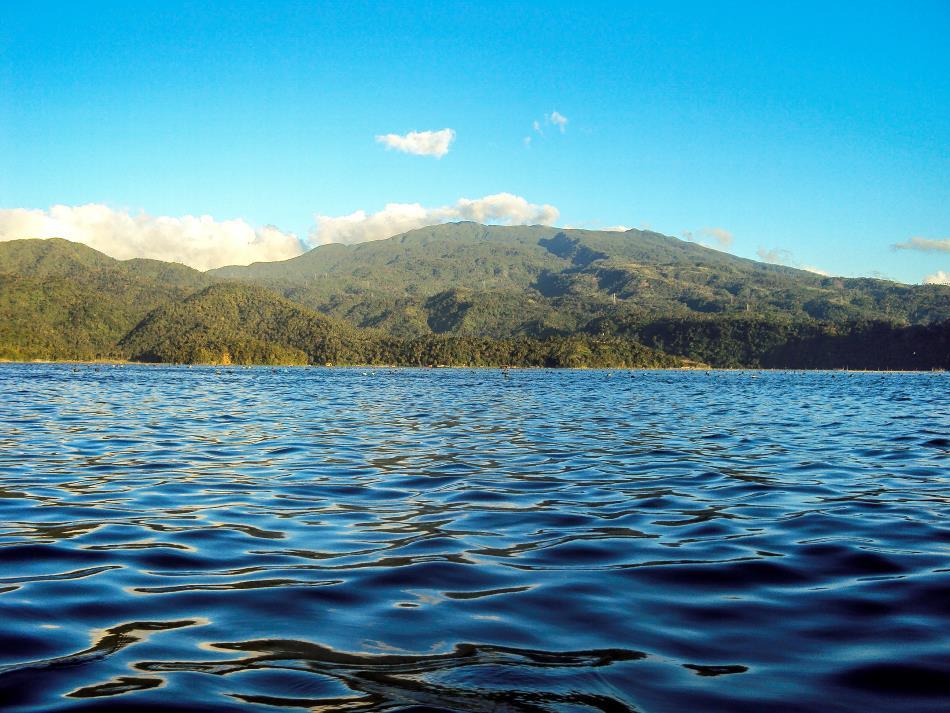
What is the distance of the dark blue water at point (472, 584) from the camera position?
20.6 ft

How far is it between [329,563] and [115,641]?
3597 millimetres

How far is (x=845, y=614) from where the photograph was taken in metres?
8.45

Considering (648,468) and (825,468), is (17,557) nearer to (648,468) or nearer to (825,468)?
(648,468)

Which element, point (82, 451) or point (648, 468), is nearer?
point (648, 468)

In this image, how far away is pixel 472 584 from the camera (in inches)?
378

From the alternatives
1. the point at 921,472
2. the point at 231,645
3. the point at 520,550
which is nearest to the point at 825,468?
the point at 921,472

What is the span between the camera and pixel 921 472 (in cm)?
2080

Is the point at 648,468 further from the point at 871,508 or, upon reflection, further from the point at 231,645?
the point at 231,645

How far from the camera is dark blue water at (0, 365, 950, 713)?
6.29 metres

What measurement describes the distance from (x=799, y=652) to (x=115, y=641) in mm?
6446

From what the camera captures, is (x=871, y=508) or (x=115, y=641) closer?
(x=115, y=641)

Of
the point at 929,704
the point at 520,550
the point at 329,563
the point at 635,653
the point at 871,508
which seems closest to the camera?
the point at 929,704

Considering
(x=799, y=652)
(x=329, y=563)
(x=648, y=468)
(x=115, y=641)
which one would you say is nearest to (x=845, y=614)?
(x=799, y=652)

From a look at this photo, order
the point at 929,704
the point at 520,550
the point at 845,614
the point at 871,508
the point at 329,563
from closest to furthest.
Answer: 1. the point at 929,704
2. the point at 845,614
3. the point at 329,563
4. the point at 520,550
5. the point at 871,508
